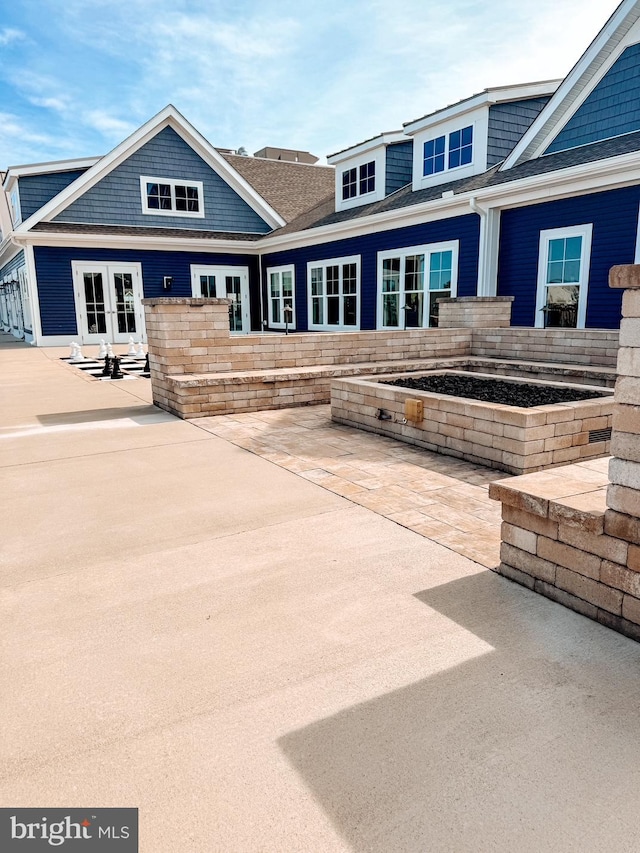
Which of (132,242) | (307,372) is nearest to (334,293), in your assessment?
(132,242)

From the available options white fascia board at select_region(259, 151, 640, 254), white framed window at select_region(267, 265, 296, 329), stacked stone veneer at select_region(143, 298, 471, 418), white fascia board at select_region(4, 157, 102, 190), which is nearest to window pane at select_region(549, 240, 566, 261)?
white fascia board at select_region(259, 151, 640, 254)

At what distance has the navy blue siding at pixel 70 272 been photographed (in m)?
17.8

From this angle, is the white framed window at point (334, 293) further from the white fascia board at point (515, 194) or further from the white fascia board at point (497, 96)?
the white fascia board at point (497, 96)

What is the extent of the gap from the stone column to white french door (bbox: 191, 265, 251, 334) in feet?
60.1

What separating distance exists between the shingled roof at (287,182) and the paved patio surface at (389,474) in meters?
16.0

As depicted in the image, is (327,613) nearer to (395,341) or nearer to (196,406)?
(196,406)

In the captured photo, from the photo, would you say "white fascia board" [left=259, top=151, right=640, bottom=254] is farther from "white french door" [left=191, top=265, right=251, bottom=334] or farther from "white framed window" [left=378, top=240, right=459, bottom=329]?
"white french door" [left=191, top=265, right=251, bottom=334]

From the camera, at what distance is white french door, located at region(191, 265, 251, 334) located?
20109 millimetres

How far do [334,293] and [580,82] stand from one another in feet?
26.5

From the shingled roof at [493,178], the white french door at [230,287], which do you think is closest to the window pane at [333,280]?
the shingled roof at [493,178]

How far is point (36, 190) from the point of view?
61.7 ft

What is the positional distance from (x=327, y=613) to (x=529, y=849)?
1.41 metres

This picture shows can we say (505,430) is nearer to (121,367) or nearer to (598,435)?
(598,435)

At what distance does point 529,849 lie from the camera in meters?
1.58
